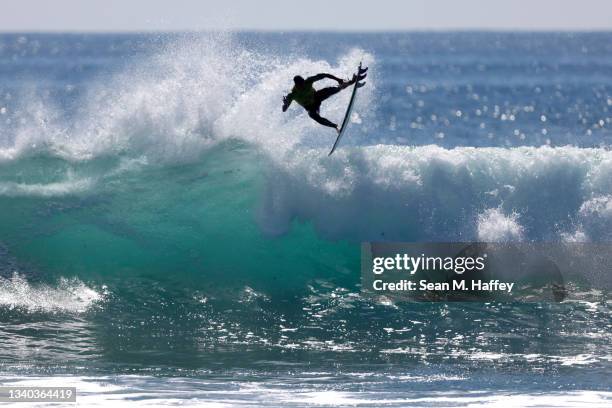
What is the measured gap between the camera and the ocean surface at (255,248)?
10.7m

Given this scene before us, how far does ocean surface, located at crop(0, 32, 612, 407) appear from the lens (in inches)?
420

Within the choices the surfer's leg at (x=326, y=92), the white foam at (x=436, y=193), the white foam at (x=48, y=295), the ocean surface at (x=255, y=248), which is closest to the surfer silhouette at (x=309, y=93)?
the surfer's leg at (x=326, y=92)

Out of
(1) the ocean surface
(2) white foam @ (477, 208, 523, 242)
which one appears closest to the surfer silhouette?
(1) the ocean surface

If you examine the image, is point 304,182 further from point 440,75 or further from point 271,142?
point 440,75

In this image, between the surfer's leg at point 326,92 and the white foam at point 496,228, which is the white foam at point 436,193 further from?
the surfer's leg at point 326,92

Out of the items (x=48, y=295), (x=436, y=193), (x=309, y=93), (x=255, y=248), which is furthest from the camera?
(x=436, y=193)

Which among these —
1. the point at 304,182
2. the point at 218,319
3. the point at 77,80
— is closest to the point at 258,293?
the point at 218,319

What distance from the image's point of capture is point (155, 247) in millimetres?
14516

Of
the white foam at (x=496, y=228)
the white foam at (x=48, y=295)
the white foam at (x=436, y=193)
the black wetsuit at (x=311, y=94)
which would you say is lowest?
the white foam at (x=48, y=295)

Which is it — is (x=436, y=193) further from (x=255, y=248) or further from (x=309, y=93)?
(x=309, y=93)

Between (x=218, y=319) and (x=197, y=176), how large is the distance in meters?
3.48

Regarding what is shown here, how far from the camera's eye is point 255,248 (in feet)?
48.0

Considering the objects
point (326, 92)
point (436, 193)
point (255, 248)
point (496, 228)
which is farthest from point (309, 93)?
point (496, 228)

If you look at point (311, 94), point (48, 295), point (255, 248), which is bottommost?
point (48, 295)
